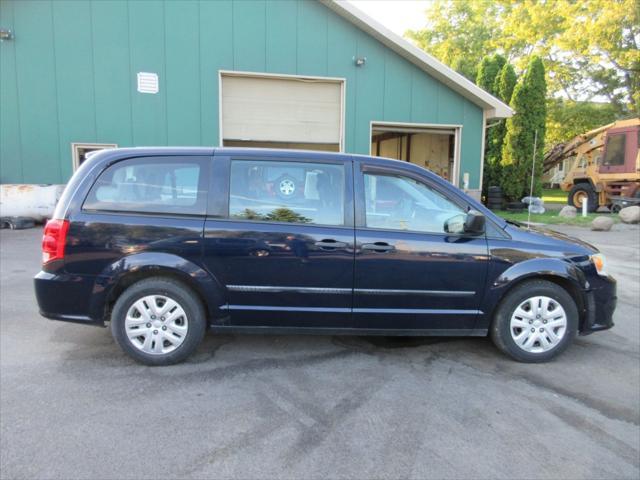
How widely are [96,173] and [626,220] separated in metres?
15.7

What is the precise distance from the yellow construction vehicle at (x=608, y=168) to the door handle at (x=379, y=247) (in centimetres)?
1622

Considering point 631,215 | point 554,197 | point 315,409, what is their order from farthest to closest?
point 554,197
point 631,215
point 315,409

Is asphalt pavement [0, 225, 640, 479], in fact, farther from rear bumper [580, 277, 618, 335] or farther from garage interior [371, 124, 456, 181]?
garage interior [371, 124, 456, 181]

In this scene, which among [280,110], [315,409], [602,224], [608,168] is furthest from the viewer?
[608,168]

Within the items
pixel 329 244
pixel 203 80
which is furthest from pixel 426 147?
pixel 329 244

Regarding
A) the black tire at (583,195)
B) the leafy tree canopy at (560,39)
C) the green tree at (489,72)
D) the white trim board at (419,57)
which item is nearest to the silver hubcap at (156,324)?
the white trim board at (419,57)

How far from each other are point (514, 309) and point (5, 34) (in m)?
13.9

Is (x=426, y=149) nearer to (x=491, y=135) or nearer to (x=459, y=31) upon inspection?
(x=491, y=135)

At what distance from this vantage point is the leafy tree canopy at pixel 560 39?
73.2 feet

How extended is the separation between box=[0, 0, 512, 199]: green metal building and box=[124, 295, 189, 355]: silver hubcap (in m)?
9.85

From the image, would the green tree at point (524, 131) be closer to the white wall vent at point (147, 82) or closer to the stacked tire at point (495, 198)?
the stacked tire at point (495, 198)

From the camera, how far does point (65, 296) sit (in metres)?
3.81

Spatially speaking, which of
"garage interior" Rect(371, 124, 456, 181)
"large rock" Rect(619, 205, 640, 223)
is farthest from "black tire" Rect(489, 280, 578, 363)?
"garage interior" Rect(371, 124, 456, 181)

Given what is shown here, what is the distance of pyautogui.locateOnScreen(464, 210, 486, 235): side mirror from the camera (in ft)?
12.6
